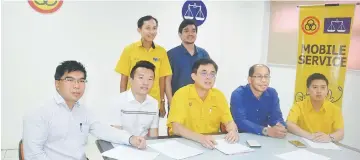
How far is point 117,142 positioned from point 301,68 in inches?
106

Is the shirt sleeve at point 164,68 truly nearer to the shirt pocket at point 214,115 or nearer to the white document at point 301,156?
the shirt pocket at point 214,115

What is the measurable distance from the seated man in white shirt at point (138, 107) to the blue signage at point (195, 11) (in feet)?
7.56

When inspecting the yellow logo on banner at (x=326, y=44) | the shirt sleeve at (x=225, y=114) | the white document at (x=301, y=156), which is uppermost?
the yellow logo on banner at (x=326, y=44)

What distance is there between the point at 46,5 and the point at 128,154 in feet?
8.53

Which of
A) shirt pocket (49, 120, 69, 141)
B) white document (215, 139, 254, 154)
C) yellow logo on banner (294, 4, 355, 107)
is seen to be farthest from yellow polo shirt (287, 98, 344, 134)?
shirt pocket (49, 120, 69, 141)

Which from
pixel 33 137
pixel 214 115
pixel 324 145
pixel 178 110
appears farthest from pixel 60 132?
pixel 324 145

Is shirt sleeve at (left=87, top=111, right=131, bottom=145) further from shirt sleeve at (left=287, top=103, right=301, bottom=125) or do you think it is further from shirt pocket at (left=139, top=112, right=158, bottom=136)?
shirt sleeve at (left=287, top=103, right=301, bottom=125)

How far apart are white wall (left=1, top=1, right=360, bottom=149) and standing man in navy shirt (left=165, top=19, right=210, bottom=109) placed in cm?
106

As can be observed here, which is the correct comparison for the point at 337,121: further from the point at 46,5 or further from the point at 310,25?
the point at 46,5

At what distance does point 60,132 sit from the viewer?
6.20 ft

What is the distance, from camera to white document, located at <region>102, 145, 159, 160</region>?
1737 millimetres

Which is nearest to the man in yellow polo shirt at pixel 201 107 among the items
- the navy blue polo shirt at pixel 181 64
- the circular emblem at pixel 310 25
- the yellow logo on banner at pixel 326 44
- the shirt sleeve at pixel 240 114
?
the shirt sleeve at pixel 240 114

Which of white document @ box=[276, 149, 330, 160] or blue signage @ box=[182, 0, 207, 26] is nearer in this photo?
white document @ box=[276, 149, 330, 160]

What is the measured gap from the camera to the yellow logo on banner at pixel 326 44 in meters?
3.55
